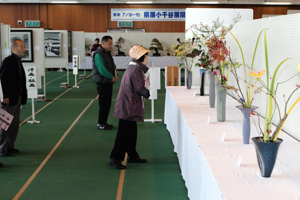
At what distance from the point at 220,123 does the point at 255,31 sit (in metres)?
1.14

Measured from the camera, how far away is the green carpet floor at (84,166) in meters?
3.67

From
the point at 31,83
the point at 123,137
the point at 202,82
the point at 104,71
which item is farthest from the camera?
the point at 31,83

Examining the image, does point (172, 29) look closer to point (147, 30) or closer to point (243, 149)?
point (147, 30)

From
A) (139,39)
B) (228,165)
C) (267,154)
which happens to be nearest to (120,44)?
(139,39)

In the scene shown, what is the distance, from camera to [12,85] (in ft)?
15.1

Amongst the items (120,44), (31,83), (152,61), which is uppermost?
(120,44)

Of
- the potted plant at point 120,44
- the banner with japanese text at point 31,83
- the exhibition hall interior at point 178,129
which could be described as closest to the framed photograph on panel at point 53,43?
the potted plant at point 120,44

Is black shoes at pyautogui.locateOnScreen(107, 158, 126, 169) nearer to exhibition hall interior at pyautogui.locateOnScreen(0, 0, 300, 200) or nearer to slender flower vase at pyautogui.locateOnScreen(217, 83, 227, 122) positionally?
exhibition hall interior at pyautogui.locateOnScreen(0, 0, 300, 200)

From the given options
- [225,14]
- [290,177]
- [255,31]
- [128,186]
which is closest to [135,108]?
[128,186]

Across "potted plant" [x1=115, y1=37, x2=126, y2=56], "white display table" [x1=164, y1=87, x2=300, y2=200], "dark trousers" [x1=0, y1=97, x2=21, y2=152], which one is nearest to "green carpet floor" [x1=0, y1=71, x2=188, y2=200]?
"dark trousers" [x1=0, y1=97, x2=21, y2=152]

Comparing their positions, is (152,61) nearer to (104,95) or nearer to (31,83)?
(31,83)

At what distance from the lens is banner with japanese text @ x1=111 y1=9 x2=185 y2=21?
20781 millimetres

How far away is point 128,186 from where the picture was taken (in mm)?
3812

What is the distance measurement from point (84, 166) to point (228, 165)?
2.39 m
